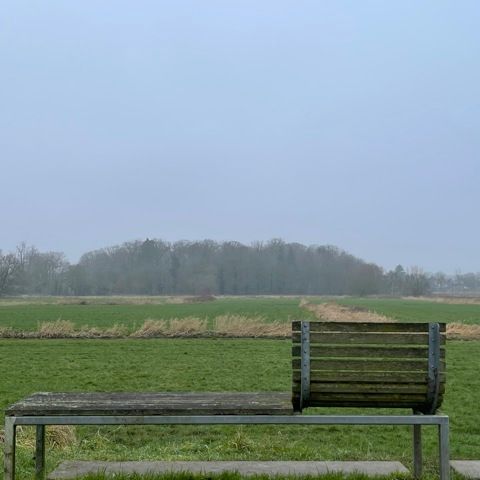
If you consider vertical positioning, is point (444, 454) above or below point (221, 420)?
below

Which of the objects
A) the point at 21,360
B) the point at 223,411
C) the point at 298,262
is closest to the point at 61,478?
the point at 223,411

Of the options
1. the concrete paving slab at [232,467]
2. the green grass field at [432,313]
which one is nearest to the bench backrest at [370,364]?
the concrete paving slab at [232,467]

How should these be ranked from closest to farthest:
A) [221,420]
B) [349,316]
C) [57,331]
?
[221,420] < [57,331] < [349,316]

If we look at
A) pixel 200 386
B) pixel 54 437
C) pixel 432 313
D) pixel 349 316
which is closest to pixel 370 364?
pixel 54 437

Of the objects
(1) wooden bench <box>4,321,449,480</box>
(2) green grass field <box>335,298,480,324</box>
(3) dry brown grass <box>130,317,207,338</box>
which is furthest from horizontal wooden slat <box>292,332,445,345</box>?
(2) green grass field <box>335,298,480,324</box>

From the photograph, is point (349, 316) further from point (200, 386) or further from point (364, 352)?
point (364, 352)

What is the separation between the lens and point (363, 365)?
14.5 feet

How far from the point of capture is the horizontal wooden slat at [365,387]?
4.42 metres

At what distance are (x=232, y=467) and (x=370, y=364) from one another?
142 centimetres

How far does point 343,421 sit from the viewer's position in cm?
427

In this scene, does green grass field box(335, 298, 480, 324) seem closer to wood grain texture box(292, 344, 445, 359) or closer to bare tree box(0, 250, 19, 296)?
wood grain texture box(292, 344, 445, 359)

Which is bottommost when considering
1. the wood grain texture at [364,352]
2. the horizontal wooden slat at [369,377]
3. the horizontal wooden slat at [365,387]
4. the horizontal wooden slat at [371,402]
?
the horizontal wooden slat at [371,402]

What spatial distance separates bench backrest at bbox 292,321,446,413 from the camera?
14.5ft

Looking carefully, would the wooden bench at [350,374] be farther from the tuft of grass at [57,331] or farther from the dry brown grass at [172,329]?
the tuft of grass at [57,331]
